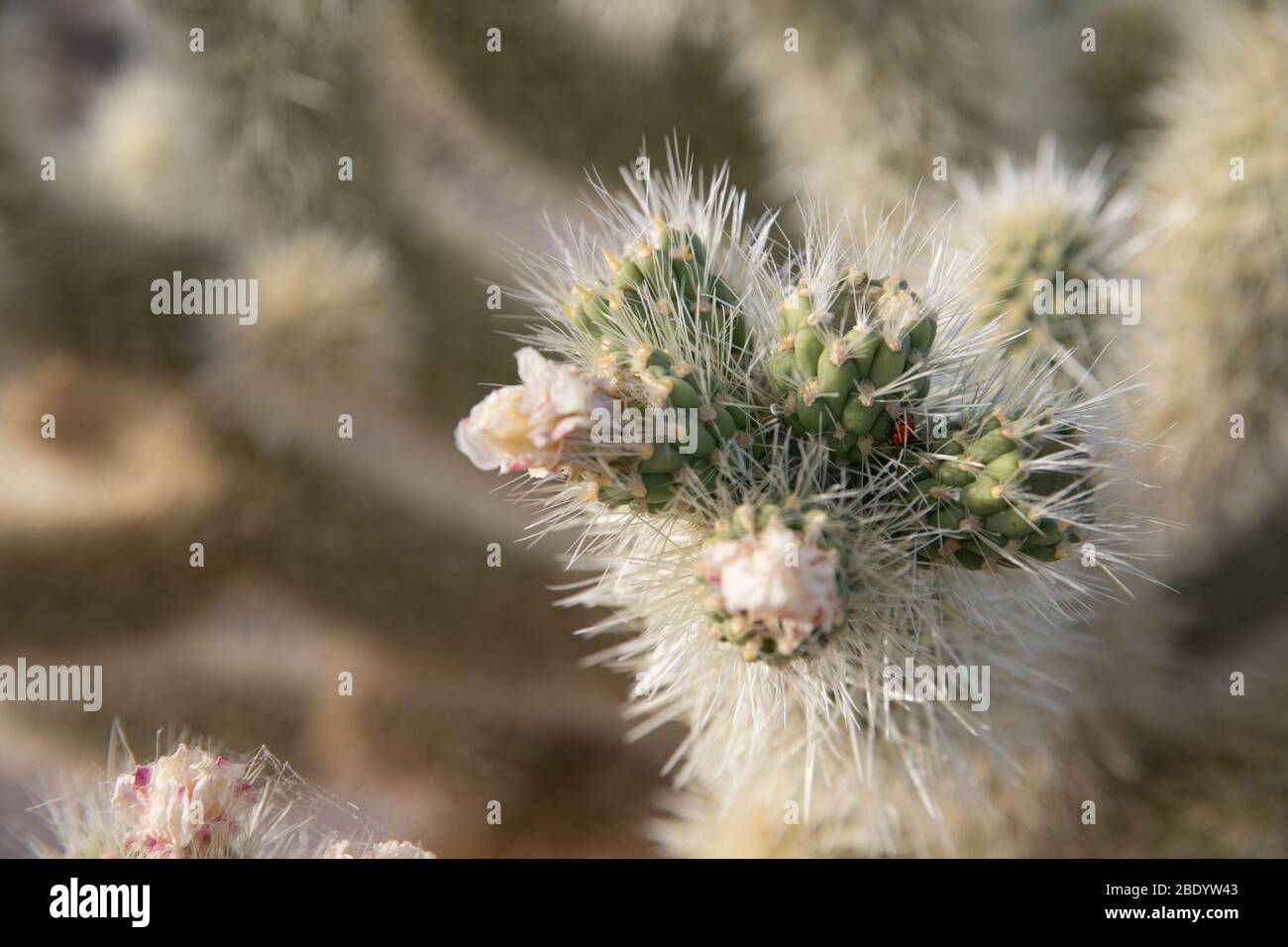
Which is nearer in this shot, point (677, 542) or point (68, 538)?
point (677, 542)

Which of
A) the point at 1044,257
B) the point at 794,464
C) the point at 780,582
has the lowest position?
the point at 780,582

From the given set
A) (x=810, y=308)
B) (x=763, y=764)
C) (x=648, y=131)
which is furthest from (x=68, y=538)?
(x=810, y=308)

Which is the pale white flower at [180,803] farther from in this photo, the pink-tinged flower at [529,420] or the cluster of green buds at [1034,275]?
the cluster of green buds at [1034,275]

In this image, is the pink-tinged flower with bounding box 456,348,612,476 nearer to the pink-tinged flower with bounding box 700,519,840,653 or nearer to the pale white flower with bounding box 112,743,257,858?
the pink-tinged flower with bounding box 700,519,840,653

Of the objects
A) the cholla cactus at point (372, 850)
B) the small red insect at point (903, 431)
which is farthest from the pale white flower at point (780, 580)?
the cholla cactus at point (372, 850)

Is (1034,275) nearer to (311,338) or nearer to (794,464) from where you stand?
(794,464)

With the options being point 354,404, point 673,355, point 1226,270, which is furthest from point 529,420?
point 354,404

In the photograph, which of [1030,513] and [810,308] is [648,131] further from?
[1030,513]
